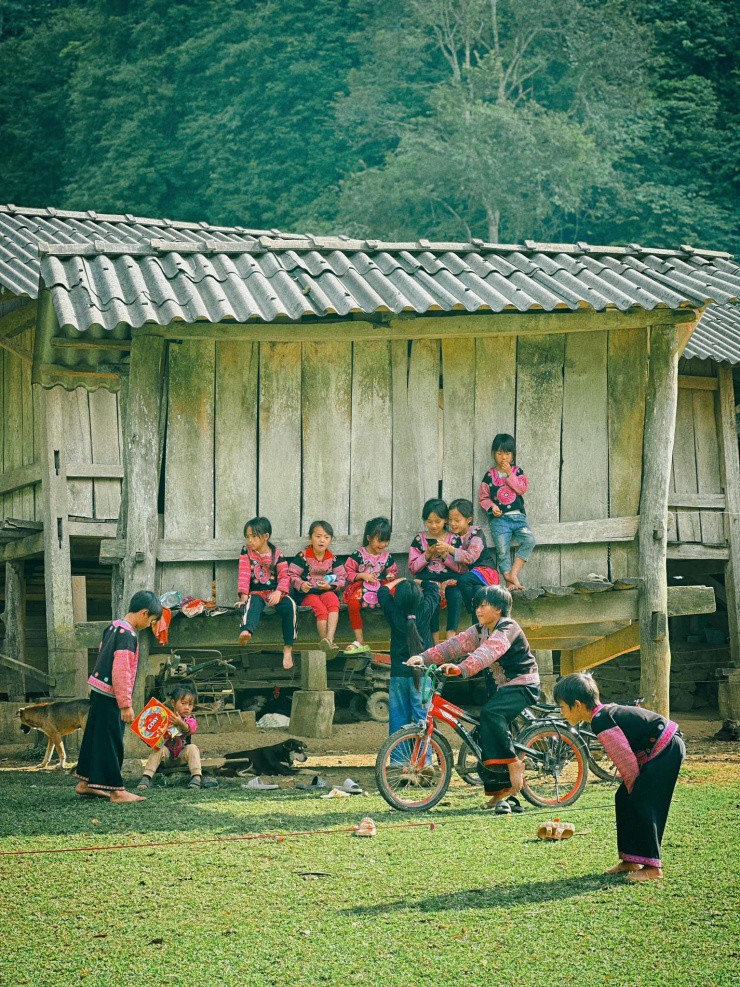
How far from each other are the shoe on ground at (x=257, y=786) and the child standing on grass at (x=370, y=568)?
132cm

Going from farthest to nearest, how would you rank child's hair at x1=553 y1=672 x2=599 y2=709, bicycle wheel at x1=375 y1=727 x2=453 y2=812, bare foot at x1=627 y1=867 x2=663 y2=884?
bicycle wheel at x1=375 y1=727 x2=453 y2=812 < child's hair at x1=553 y1=672 x2=599 y2=709 < bare foot at x1=627 y1=867 x2=663 y2=884

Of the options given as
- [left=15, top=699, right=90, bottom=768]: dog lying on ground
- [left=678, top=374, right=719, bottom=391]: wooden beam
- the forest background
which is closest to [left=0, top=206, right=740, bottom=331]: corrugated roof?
[left=15, top=699, right=90, bottom=768]: dog lying on ground

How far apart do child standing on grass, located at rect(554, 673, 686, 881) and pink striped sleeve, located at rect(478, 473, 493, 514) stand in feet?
13.2

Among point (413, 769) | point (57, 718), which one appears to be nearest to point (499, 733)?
point (413, 769)

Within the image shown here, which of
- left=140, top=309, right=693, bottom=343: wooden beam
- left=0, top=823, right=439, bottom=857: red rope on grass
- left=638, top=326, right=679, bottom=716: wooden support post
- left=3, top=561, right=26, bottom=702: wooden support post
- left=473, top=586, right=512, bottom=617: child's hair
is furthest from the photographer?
left=3, top=561, right=26, bottom=702: wooden support post

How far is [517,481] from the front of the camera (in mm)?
10812

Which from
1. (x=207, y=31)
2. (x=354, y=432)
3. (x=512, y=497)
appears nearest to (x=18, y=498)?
(x=354, y=432)

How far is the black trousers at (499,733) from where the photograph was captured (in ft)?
29.3

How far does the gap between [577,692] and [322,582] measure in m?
3.89

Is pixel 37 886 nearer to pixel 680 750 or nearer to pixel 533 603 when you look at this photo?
→ pixel 680 750

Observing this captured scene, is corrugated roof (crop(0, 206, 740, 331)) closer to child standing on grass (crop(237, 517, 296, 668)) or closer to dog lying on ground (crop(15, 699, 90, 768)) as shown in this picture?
child standing on grass (crop(237, 517, 296, 668))

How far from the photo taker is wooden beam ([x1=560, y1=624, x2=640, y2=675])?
465 inches

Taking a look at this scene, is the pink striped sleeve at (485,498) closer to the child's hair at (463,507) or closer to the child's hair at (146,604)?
the child's hair at (463,507)

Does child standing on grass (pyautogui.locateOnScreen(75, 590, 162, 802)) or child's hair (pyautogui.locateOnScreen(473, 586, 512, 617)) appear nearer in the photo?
child's hair (pyautogui.locateOnScreen(473, 586, 512, 617))
